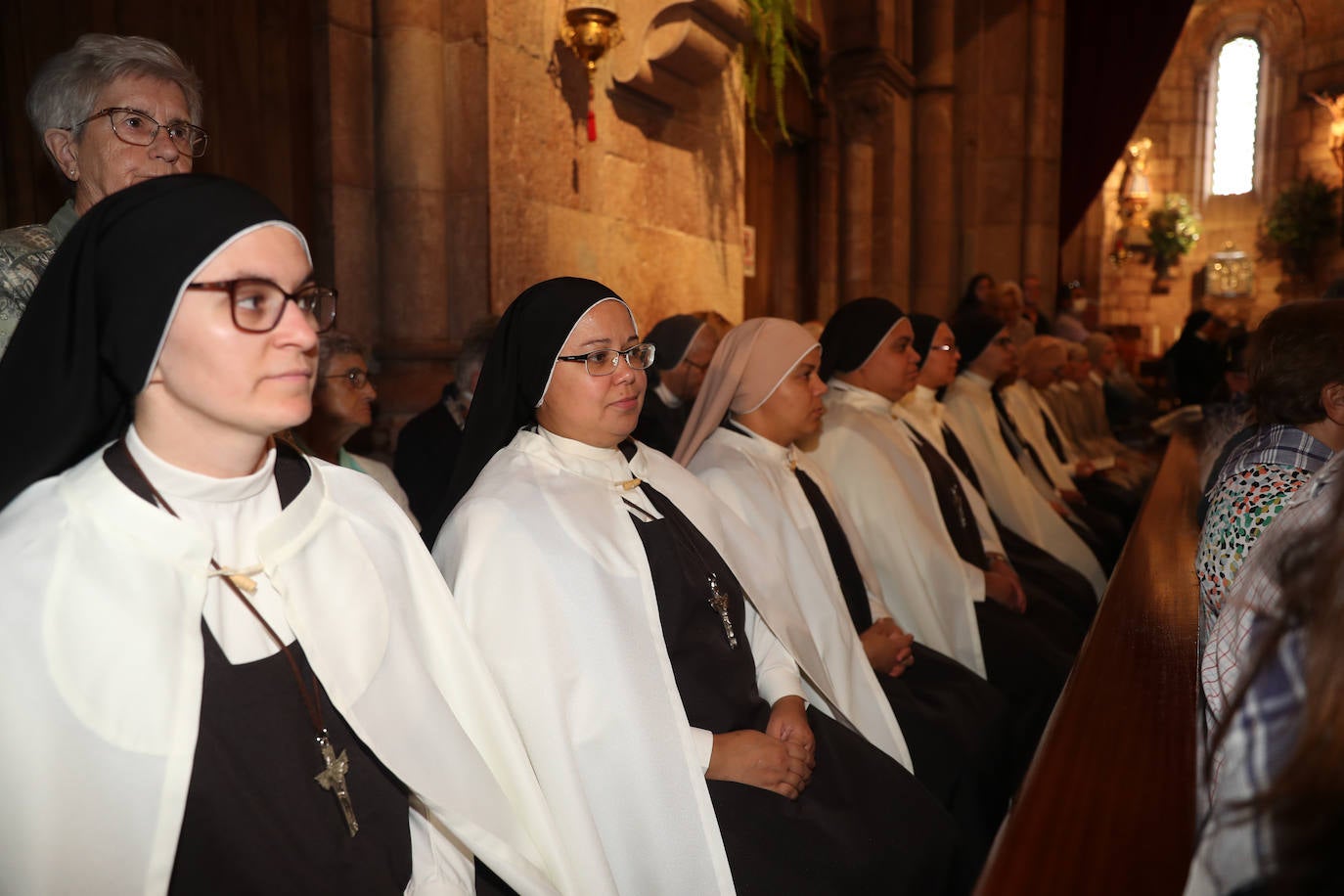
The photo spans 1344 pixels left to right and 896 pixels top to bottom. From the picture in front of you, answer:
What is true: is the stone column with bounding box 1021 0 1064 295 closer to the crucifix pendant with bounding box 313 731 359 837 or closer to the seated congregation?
the seated congregation

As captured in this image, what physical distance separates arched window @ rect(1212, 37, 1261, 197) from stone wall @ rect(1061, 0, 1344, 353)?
0.17 metres

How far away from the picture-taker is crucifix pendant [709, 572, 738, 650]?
2.59 m

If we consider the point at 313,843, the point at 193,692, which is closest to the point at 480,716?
the point at 313,843

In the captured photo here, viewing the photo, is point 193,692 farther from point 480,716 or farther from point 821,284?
point 821,284

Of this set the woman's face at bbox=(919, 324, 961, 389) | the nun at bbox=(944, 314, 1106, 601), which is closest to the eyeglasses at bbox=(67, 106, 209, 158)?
the woman's face at bbox=(919, 324, 961, 389)

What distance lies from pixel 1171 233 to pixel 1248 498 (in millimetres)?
19854

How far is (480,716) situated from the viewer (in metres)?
1.92

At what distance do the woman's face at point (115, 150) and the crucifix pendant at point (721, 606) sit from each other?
164 cm

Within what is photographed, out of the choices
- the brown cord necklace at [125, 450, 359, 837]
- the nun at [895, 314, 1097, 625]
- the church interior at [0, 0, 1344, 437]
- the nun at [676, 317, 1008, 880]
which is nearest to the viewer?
the brown cord necklace at [125, 450, 359, 837]

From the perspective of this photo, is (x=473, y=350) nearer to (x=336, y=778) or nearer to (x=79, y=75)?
(x=79, y=75)

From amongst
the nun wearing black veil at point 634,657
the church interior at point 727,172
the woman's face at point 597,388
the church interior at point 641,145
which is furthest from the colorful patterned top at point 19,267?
the church interior at point 641,145

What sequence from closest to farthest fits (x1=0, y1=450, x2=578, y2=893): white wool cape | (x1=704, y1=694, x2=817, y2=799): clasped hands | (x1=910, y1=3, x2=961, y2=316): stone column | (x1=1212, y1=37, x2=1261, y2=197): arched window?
(x1=0, y1=450, x2=578, y2=893): white wool cape → (x1=704, y1=694, x2=817, y2=799): clasped hands → (x1=910, y1=3, x2=961, y2=316): stone column → (x1=1212, y1=37, x2=1261, y2=197): arched window

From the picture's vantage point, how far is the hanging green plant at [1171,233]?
19766 millimetres

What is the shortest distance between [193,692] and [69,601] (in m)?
0.22
